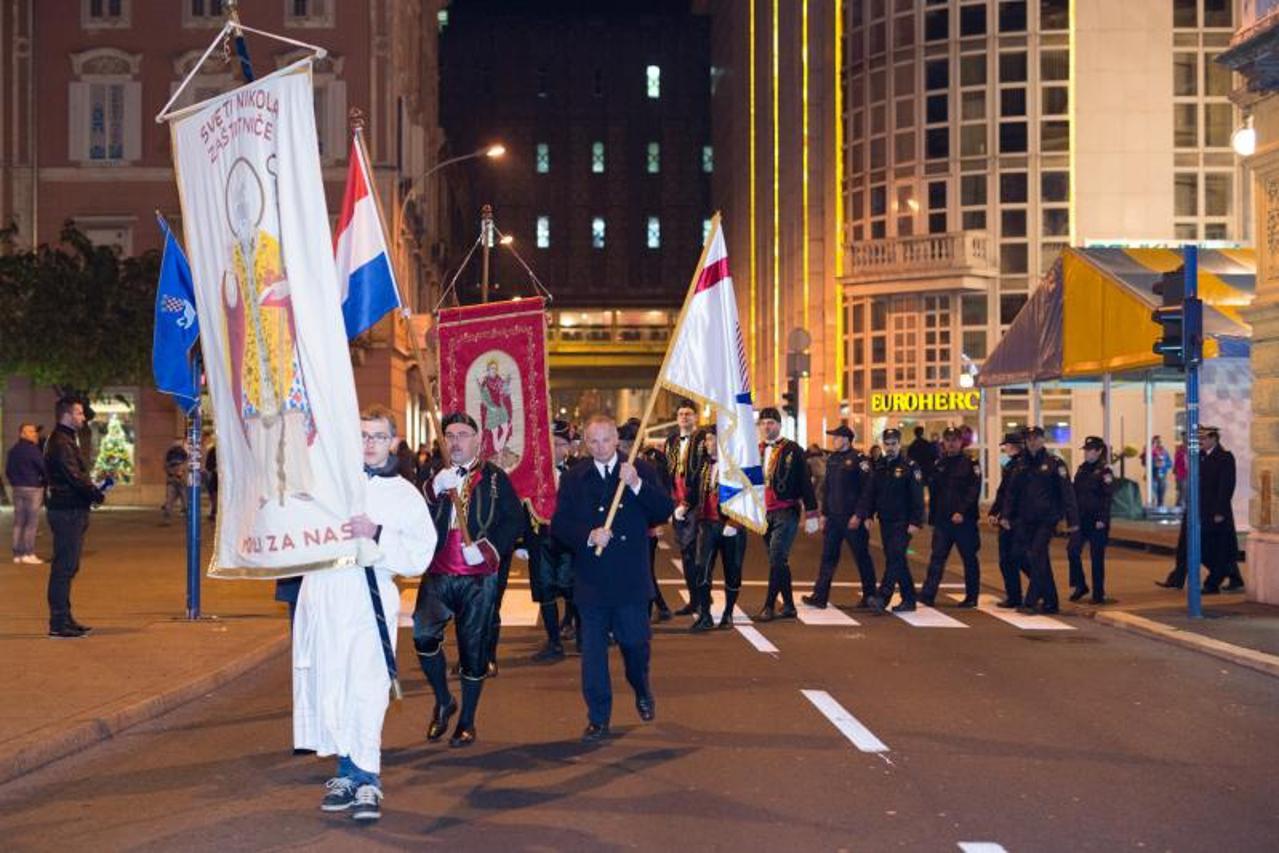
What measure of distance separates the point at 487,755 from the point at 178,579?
39.1 feet

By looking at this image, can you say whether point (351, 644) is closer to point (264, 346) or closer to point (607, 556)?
point (264, 346)

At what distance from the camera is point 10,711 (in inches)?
391

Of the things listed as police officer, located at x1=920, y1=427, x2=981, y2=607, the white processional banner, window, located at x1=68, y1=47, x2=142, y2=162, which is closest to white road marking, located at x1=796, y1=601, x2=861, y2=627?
police officer, located at x1=920, y1=427, x2=981, y2=607

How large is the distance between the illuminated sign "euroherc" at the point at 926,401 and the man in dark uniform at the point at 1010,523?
26.4 metres

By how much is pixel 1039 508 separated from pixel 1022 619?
3.80 ft

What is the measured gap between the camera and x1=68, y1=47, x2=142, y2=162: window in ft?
146

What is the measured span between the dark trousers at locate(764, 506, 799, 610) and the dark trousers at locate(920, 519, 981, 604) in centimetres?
237

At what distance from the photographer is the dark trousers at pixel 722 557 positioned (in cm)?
1528

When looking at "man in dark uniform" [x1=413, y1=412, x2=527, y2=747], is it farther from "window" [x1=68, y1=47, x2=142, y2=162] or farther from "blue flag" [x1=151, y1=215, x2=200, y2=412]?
"window" [x1=68, y1=47, x2=142, y2=162]

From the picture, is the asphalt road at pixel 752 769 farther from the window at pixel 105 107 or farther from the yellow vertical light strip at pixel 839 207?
the yellow vertical light strip at pixel 839 207

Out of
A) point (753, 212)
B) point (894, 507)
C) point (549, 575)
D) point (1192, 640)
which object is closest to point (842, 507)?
point (894, 507)

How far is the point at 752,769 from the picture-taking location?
8766mm

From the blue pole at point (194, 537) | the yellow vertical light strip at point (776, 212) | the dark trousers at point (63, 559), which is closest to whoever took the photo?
the dark trousers at point (63, 559)

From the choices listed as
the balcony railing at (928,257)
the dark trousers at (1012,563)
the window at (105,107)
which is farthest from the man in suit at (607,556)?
the window at (105,107)
